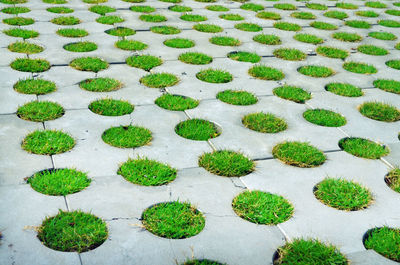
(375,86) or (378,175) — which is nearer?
(378,175)

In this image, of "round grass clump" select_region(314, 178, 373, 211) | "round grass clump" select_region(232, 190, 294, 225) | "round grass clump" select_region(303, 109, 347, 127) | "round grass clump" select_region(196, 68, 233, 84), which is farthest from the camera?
"round grass clump" select_region(196, 68, 233, 84)

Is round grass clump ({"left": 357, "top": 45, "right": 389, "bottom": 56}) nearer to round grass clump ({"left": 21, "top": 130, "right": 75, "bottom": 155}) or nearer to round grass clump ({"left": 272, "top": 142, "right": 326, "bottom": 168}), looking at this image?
round grass clump ({"left": 272, "top": 142, "right": 326, "bottom": 168})

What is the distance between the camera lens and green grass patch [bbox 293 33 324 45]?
6117 millimetres

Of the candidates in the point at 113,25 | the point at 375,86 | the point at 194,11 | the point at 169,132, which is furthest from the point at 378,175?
the point at 194,11

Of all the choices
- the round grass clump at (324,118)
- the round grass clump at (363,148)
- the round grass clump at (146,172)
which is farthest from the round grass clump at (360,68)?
the round grass clump at (146,172)

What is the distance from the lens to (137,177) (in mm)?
2928

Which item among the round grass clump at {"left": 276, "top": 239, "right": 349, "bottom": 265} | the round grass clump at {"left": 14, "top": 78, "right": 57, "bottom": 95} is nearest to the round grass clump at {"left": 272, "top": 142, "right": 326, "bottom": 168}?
the round grass clump at {"left": 276, "top": 239, "right": 349, "bottom": 265}

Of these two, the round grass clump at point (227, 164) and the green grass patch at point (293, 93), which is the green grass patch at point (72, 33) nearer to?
the green grass patch at point (293, 93)

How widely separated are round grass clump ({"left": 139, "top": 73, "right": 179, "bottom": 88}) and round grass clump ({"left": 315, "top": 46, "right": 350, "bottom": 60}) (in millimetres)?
2174

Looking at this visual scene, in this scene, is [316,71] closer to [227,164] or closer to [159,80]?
[159,80]

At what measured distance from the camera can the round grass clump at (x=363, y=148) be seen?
11.3ft

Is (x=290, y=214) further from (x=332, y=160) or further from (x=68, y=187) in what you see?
(x=68, y=187)

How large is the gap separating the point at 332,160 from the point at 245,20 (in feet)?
13.6

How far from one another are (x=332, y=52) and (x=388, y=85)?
110cm
